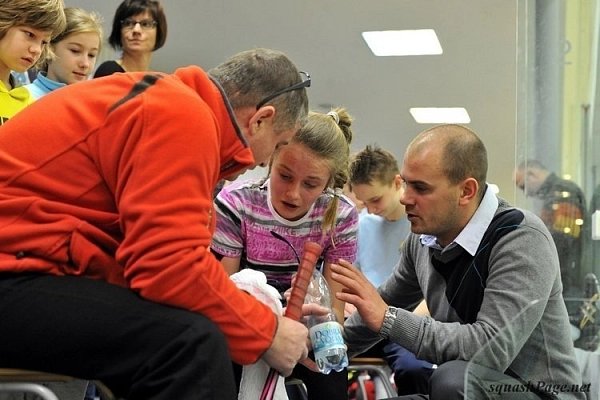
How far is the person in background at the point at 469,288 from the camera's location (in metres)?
1.75

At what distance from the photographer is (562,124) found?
2.33m

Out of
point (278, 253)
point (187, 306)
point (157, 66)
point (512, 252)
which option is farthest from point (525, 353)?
point (157, 66)

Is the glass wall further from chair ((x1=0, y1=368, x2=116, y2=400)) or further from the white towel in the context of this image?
chair ((x1=0, y1=368, x2=116, y2=400))

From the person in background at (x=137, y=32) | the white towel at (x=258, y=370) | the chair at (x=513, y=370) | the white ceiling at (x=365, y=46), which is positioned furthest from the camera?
the white ceiling at (x=365, y=46)

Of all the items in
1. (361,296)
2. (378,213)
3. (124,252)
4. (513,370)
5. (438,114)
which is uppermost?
(124,252)

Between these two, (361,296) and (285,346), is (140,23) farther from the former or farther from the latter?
(285,346)

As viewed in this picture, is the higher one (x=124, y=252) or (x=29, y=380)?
(x=124, y=252)

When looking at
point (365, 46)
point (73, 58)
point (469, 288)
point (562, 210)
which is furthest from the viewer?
point (365, 46)

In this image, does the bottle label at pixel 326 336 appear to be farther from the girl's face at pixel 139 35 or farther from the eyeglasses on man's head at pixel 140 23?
the eyeglasses on man's head at pixel 140 23

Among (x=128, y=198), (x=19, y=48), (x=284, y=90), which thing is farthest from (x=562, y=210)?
(x=19, y=48)

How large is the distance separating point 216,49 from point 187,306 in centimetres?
627

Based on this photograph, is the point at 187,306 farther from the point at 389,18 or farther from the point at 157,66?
the point at 157,66

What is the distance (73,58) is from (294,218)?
36.0 inches

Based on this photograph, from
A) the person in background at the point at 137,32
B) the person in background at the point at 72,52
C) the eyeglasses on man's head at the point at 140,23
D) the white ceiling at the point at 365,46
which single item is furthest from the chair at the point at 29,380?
the white ceiling at the point at 365,46
